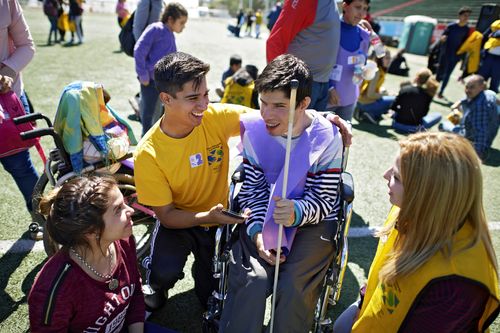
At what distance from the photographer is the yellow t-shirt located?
220cm

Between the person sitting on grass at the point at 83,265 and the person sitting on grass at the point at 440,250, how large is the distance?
1180 millimetres

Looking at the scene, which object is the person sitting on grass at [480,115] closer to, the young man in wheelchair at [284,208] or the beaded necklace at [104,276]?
the young man in wheelchair at [284,208]

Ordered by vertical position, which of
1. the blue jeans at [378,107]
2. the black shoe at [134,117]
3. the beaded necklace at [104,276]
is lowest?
the black shoe at [134,117]

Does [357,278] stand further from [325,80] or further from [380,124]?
[380,124]

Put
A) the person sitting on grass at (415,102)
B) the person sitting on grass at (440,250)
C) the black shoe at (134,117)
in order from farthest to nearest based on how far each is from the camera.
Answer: the person sitting on grass at (415,102) → the black shoe at (134,117) → the person sitting on grass at (440,250)

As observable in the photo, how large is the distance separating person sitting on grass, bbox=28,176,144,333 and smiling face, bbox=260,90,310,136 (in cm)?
87

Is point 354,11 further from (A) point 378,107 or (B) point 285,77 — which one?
(A) point 378,107

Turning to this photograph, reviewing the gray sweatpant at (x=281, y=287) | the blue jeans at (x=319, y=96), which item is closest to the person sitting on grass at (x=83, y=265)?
the gray sweatpant at (x=281, y=287)

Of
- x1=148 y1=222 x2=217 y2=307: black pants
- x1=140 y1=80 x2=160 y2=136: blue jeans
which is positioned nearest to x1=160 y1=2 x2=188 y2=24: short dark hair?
x1=140 y1=80 x2=160 y2=136: blue jeans

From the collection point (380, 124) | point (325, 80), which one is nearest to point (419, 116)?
point (380, 124)

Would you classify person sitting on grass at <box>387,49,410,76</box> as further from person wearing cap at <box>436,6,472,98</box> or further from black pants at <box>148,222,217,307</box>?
black pants at <box>148,222,217,307</box>

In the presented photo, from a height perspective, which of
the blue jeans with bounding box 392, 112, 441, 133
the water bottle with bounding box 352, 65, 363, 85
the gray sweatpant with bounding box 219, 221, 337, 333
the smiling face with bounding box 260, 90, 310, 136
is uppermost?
the smiling face with bounding box 260, 90, 310, 136

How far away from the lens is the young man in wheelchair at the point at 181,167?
7.21ft

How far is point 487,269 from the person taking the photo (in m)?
1.36
